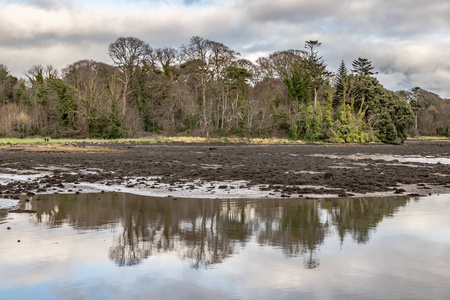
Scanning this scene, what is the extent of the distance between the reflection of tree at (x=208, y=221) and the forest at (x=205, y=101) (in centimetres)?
5369

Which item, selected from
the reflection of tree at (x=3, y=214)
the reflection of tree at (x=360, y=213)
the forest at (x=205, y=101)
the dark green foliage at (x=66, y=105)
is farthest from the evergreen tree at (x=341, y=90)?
the reflection of tree at (x=3, y=214)

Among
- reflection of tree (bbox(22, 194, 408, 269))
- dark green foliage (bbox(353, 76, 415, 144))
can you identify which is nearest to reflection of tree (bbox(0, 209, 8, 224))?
reflection of tree (bbox(22, 194, 408, 269))

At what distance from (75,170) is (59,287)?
16036mm


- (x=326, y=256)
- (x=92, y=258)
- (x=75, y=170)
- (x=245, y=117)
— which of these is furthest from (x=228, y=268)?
(x=245, y=117)

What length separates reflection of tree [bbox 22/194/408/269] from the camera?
25.0ft

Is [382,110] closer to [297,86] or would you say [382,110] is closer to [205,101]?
[297,86]

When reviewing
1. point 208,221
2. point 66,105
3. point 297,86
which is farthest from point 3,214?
point 297,86

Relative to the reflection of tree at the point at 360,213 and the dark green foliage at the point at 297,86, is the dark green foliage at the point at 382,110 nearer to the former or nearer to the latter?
the dark green foliage at the point at 297,86

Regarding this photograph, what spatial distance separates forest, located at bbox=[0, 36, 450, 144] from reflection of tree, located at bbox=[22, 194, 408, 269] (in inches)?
2114

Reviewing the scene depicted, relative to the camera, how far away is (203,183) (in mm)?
16531

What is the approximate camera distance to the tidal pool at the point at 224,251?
574 centimetres

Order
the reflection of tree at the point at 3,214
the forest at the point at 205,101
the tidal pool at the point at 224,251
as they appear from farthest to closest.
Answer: the forest at the point at 205,101
the reflection of tree at the point at 3,214
the tidal pool at the point at 224,251

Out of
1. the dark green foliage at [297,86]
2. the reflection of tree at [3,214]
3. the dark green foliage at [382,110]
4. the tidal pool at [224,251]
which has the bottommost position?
the tidal pool at [224,251]

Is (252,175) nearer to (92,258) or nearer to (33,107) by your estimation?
(92,258)
